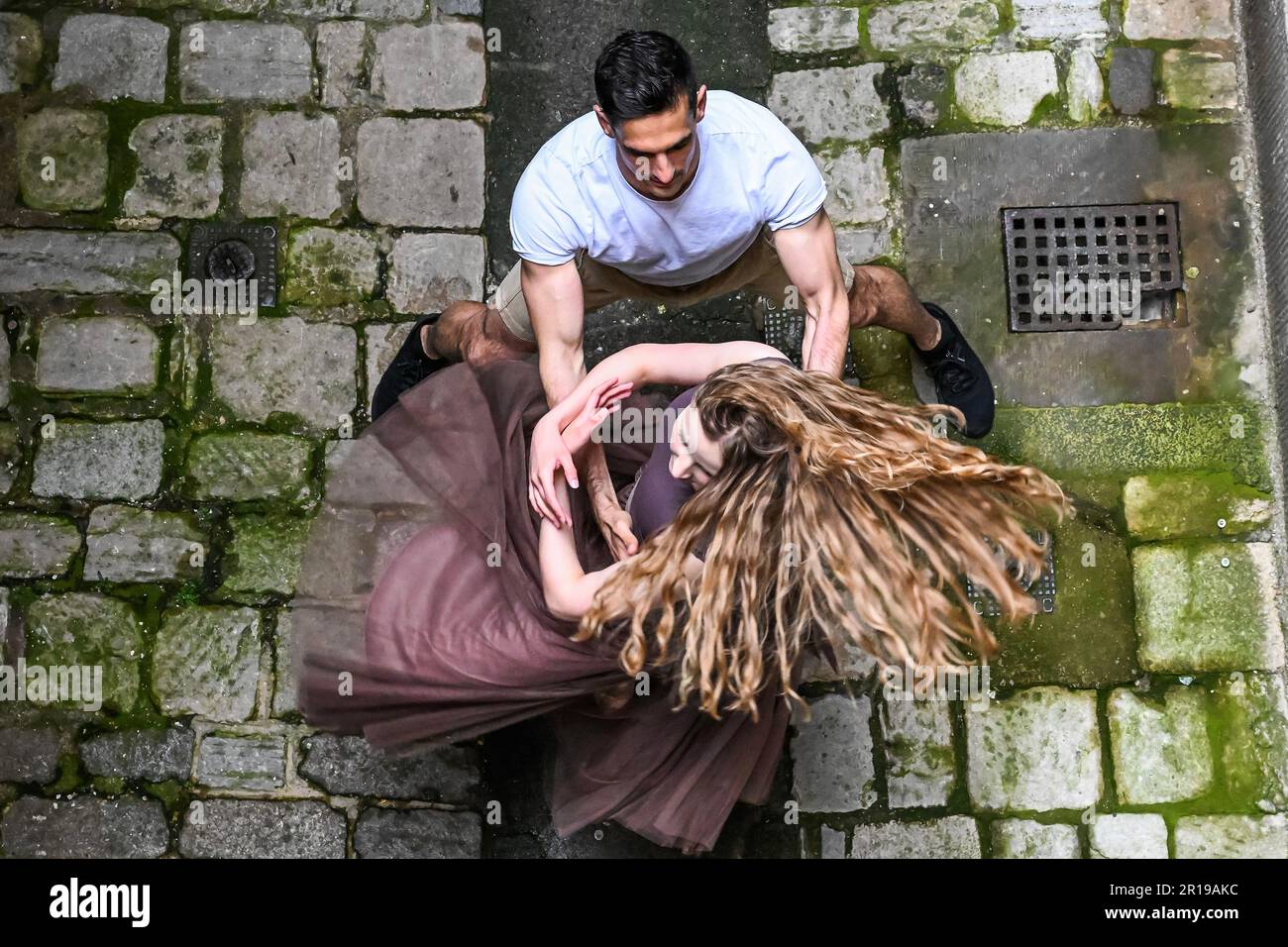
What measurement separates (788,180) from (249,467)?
228 cm

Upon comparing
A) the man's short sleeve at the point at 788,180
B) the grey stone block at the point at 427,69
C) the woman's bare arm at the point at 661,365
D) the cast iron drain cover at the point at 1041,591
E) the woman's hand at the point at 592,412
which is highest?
the grey stone block at the point at 427,69

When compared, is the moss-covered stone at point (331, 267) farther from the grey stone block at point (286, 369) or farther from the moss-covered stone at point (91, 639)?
the moss-covered stone at point (91, 639)

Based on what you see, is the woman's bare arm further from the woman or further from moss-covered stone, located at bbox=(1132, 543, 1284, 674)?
moss-covered stone, located at bbox=(1132, 543, 1284, 674)

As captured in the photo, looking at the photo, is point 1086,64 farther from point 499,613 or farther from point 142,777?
point 142,777

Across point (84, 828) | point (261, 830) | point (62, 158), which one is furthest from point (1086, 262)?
point (84, 828)

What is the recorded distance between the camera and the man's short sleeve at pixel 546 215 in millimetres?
3592

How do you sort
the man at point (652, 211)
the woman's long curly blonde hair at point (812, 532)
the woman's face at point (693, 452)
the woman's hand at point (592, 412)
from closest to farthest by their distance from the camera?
the woman's long curly blonde hair at point (812, 532) → the woman's face at point (693, 452) → the man at point (652, 211) → the woman's hand at point (592, 412)

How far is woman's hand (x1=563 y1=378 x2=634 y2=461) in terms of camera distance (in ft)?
11.7

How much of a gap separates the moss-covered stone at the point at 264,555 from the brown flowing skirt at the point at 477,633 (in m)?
0.79

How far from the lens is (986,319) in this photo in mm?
4816

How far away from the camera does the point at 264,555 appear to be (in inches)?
184

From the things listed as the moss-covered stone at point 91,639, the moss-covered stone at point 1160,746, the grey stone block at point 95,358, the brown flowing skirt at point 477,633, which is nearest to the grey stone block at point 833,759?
the brown flowing skirt at point 477,633

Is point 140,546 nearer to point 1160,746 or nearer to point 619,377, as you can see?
point 619,377

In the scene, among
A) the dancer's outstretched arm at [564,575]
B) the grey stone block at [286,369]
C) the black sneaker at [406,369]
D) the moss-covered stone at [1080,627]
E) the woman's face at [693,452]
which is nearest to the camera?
the woman's face at [693,452]
